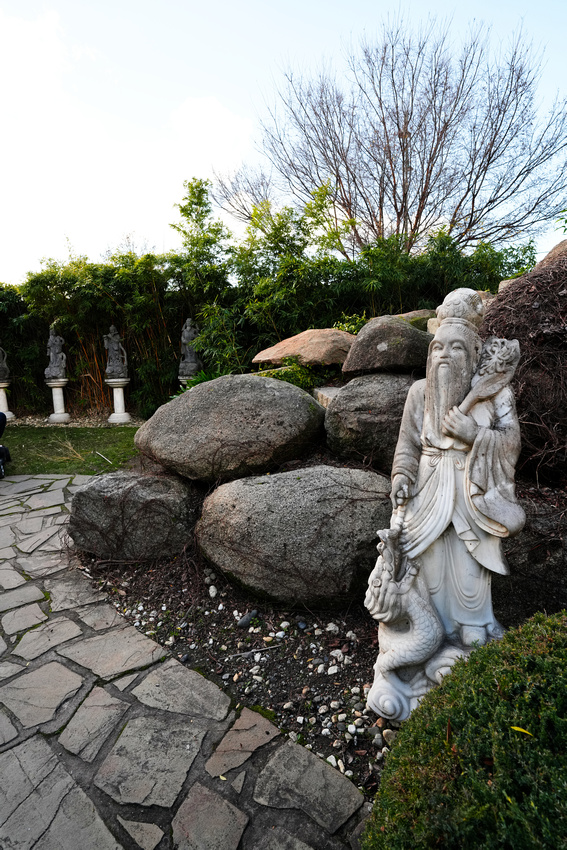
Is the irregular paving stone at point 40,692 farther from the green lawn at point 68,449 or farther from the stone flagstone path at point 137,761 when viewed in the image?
the green lawn at point 68,449

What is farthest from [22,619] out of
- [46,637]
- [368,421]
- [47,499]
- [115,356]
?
[115,356]

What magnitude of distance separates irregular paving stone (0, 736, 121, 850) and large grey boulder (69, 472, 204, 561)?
72.7 inches

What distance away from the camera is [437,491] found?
232 centimetres

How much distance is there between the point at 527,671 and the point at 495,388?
51.6 inches

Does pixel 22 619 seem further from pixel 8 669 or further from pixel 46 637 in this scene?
→ pixel 8 669

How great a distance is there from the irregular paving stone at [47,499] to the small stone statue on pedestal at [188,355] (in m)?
4.42

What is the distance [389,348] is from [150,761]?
3500 millimetres

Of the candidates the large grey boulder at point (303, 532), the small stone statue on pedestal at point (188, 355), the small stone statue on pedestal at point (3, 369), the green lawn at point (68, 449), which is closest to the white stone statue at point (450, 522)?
the large grey boulder at point (303, 532)

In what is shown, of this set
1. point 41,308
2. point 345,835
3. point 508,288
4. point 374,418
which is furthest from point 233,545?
point 41,308

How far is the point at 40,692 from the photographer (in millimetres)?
2670

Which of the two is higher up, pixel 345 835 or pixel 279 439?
pixel 279 439

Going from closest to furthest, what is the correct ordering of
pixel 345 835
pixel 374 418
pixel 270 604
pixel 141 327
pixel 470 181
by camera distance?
pixel 345 835 → pixel 270 604 → pixel 374 418 → pixel 141 327 → pixel 470 181

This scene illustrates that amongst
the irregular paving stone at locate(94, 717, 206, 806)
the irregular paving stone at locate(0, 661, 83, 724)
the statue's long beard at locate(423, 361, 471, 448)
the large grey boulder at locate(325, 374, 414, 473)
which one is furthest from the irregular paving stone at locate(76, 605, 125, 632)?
the statue's long beard at locate(423, 361, 471, 448)

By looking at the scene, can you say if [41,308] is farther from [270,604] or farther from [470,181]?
[470,181]
